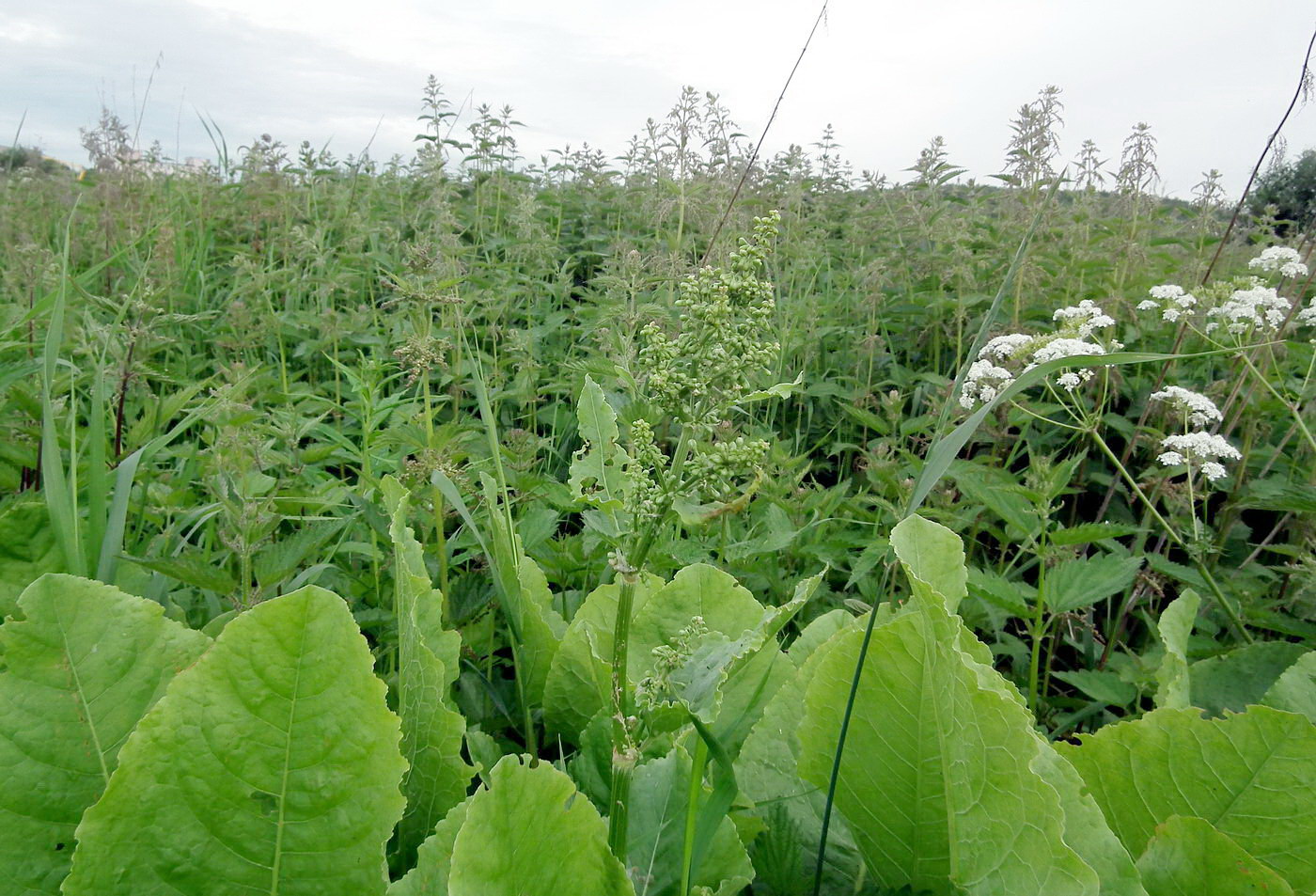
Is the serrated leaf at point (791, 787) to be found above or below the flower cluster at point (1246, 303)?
below

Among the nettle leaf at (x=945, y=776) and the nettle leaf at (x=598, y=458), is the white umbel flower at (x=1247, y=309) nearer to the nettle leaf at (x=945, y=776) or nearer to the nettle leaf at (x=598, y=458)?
the nettle leaf at (x=945, y=776)

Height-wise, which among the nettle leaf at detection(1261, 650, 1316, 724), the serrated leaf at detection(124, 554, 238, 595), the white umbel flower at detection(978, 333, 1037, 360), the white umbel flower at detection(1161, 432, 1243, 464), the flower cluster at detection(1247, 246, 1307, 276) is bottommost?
the serrated leaf at detection(124, 554, 238, 595)

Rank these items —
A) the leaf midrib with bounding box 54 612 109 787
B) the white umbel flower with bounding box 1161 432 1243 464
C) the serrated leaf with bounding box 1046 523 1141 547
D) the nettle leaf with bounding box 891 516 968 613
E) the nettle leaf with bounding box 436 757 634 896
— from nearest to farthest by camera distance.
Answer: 1. the nettle leaf with bounding box 436 757 634 896
2. the leaf midrib with bounding box 54 612 109 787
3. the nettle leaf with bounding box 891 516 968 613
4. the serrated leaf with bounding box 1046 523 1141 547
5. the white umbel flower with bounding box 1161 432 1243 464

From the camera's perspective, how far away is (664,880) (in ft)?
3.47

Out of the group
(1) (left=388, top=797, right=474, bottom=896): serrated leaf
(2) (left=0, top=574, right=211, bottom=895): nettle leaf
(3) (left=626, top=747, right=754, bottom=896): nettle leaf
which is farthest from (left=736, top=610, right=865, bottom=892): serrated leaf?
(2) (left=0, top=574, right=211, bottom=895): nettle leaf

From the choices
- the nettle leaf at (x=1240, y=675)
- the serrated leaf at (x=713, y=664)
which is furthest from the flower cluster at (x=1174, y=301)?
the serrated leaf at (x=713, y=664)

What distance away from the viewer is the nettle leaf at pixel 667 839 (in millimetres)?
1046

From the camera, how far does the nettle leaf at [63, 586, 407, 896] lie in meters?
0.87

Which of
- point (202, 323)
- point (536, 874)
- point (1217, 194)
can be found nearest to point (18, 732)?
point (536, 874)

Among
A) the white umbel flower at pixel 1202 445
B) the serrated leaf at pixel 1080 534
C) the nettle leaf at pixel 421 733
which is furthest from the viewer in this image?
the white umbel flower at pixel 1202 445

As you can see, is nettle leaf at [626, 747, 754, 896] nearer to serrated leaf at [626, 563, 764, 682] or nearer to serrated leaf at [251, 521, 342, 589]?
serrated leaf at [626, 563, 764, 682]

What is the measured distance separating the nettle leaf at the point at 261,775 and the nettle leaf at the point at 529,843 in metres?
0.10

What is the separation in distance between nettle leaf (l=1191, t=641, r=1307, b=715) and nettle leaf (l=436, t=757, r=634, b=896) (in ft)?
4.07

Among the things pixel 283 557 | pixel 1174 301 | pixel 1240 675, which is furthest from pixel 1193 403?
pixel 283 557
